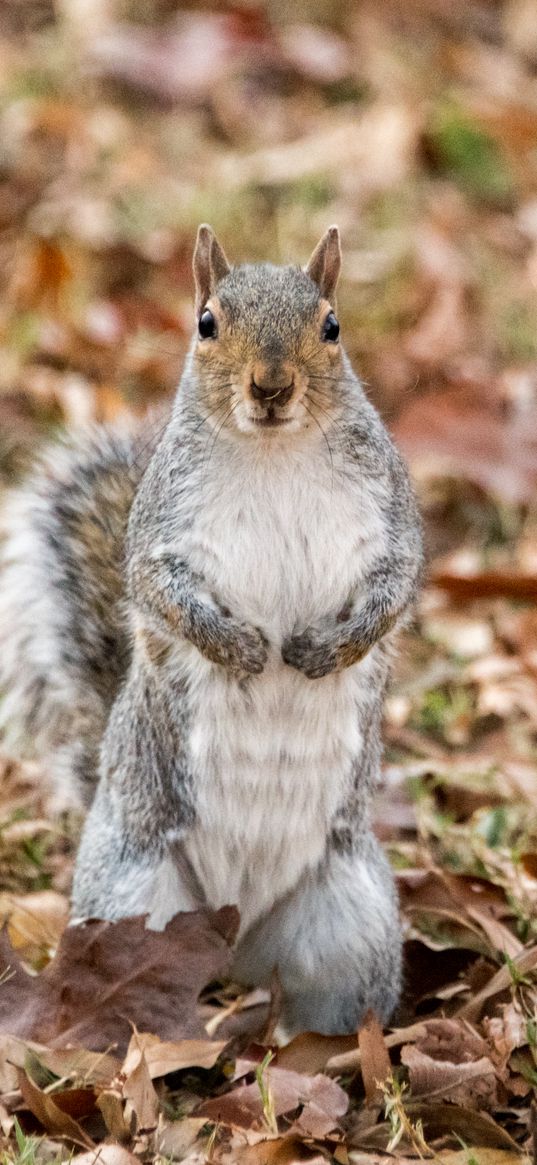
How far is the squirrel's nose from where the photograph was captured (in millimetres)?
2371

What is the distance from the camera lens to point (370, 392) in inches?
120

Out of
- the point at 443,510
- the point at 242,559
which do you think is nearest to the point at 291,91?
the point at 443,510

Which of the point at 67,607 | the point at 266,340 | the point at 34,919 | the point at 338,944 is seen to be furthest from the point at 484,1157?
the point at 67,607

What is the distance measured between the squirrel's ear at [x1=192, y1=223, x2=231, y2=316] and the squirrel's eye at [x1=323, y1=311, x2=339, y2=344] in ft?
0.64

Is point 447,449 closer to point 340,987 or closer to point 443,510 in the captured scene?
point 443,510

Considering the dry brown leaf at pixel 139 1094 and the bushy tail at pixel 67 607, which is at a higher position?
the bushy tail at pixel 67 607

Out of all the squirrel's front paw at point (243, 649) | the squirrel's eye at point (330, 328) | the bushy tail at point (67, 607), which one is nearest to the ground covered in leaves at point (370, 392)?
the bushy tail at point (67, 607)

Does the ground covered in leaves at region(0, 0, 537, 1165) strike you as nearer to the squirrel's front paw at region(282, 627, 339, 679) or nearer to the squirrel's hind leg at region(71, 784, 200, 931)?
the squirrel's hind leg at region(71, 784, 200, 931)

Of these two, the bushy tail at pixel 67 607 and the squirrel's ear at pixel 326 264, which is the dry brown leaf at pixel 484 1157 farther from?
the squirrel's ear at pixel 326 264

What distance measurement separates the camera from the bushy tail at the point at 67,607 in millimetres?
3047

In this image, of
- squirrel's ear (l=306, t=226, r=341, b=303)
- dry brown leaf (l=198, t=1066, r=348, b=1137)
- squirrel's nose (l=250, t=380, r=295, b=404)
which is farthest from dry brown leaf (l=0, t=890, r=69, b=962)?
squirrel's ear (l=306, t=226, r=341, b=303)

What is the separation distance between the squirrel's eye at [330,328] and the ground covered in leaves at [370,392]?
2.48 feet

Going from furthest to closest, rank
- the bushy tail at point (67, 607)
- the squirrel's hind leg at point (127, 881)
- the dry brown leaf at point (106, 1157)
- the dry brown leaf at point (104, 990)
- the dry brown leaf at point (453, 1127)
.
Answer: the bushy tail at point (67, 607), the squirrel's hind leg at point (127, 881), the dry brown leaf at point (104, 990), the dry brown leaf at point (453, 1127), the dry brown leaf at point (106, 1157)

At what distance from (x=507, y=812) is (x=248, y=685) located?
89cm
